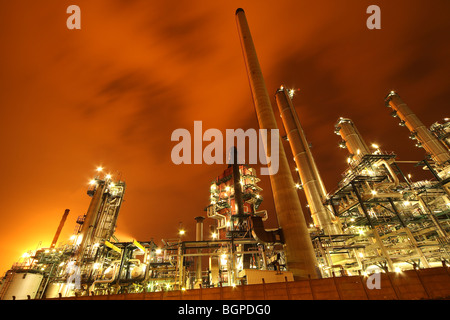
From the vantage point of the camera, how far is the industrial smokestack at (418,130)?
1387 inches

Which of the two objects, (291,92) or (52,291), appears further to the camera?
(291,92)

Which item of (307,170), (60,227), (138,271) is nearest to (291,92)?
(307,170)

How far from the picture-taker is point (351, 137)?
125 feet

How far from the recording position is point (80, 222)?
32.0m

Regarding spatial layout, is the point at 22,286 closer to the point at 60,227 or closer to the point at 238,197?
the point at 238,197

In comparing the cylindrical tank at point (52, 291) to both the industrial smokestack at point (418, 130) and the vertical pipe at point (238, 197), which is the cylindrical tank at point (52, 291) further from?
the industrial smokestack at point (418, 130)

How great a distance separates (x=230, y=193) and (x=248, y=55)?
25618 mm

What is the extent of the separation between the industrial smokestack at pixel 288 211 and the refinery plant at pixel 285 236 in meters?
0.10

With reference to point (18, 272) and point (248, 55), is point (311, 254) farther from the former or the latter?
point (18, 272)

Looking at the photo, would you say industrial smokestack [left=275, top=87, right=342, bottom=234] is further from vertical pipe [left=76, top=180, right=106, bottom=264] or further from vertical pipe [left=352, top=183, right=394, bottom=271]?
vertical pipe [left=76, top=180, right=106, bottom=264]

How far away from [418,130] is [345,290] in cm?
4218

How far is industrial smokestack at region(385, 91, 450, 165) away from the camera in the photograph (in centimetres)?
3522

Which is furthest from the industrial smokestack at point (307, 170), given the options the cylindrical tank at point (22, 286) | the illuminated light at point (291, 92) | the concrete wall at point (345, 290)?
the cylindrical tank at point (22, 286)
